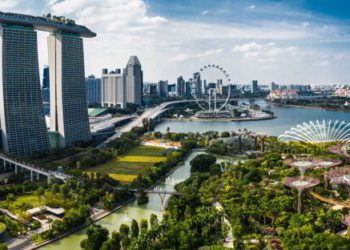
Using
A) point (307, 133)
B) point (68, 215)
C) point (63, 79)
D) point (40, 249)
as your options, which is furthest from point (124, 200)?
point (307, 133)

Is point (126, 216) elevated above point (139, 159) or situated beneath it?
situated beneath

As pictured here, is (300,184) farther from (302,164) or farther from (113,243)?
(113,243)

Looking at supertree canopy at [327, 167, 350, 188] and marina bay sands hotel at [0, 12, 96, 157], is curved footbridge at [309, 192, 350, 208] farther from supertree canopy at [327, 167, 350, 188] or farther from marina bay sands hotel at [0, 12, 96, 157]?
marina bay sands hotel at [0, 12, 96, 157]

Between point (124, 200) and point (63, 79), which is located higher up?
point (63, 79)

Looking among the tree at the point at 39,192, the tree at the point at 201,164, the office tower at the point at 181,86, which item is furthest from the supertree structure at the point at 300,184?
the office tower at the point at 181,86

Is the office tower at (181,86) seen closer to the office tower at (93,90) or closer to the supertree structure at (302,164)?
the office tower at (93,90)

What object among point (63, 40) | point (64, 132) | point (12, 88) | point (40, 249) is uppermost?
point (63, 40)

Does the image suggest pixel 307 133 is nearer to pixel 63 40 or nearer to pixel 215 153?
pixel 215 153

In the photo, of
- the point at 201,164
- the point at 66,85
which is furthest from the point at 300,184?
the point at 66,85
